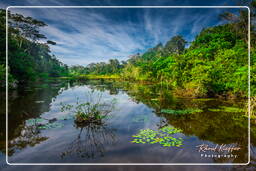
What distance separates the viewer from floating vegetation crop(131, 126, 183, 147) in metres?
3.79

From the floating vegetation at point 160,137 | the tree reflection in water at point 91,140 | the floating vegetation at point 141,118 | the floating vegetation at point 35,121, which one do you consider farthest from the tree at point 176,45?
the floating vegetation at point 35,121

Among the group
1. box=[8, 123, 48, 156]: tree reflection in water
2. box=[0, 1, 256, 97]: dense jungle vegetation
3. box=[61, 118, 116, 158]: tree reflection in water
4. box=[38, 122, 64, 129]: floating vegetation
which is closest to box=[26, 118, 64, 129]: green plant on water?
box=[38, 122, 64, 129]: floating vegetation

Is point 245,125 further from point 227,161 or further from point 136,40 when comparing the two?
point 136,40

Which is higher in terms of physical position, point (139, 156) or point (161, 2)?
point (161, 2)

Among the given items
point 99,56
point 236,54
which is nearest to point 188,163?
point 99,56

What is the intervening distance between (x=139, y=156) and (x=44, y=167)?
1.80m

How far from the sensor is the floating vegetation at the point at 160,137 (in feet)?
12.4

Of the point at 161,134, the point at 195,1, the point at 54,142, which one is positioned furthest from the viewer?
the point at 161,134

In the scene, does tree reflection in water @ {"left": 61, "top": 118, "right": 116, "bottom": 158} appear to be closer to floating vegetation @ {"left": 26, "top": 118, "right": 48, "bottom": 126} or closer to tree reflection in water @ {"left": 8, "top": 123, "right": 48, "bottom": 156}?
tree reflection in water @ {"left": 8, "top": 123, "right": 48, "bottom": 156}

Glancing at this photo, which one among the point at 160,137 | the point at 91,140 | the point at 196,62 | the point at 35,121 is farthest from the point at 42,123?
the point at 196,62

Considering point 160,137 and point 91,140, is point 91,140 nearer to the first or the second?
point 91,140

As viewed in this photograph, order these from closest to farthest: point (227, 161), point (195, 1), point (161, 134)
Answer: point (227, 161) → point (195, 1) → point (161, 134)

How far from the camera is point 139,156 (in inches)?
126

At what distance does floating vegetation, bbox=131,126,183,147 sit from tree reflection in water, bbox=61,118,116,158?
0.72 metres
